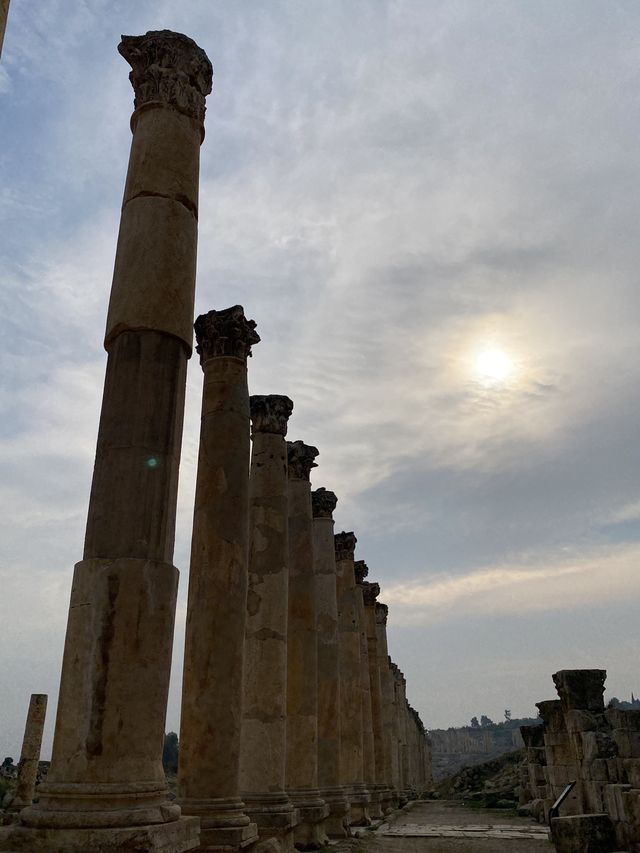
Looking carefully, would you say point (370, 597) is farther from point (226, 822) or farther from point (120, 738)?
point (120, 738)

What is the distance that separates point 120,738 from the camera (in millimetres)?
7203

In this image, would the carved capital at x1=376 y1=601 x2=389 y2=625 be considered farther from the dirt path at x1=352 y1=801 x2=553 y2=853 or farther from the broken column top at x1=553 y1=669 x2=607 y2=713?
the broken column top at x1=553 y1=669 x2=607 y2=713

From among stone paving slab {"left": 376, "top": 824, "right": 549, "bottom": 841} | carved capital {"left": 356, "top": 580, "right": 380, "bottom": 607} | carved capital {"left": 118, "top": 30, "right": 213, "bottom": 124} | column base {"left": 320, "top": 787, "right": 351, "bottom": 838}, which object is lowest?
stone paving slab {"left": 376, "top": 824, "right": 549, "bottom": 841}

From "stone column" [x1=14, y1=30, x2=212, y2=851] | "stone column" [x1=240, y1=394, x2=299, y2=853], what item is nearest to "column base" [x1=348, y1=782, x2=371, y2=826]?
"stone column" [x1=240, y1=394, x2=299, y2=853]

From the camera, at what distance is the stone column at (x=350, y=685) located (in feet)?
82.7

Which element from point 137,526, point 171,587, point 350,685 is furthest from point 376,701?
point 137,526

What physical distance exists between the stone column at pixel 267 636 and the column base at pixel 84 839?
811cm

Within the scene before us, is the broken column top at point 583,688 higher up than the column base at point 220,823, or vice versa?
the broken column top at point 583,688

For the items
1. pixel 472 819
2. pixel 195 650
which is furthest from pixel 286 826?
pixel 472 819

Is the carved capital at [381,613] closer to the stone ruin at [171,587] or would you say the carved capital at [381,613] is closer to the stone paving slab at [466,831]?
the stone paving slab at [466,831]

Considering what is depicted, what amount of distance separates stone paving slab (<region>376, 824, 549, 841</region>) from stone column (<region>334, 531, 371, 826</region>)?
1.36 metres

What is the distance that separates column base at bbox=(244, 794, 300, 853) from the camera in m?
14.2

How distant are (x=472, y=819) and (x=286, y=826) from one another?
21284 millimetres

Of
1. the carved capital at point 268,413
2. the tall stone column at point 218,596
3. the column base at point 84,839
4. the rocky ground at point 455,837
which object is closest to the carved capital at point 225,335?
the tall stone column at point 218,596
